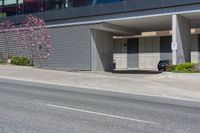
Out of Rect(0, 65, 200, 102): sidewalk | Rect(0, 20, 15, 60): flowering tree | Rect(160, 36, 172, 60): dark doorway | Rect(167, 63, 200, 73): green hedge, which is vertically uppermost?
Rect(0, 20, 15, 60): flowering tree

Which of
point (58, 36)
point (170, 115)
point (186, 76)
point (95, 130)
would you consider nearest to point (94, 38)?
point (58, 36)

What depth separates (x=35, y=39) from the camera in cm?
3528

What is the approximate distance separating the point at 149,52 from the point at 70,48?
17.2m

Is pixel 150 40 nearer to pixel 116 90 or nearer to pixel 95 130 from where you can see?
pixel 116 90

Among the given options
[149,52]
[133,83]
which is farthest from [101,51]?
[149,52]

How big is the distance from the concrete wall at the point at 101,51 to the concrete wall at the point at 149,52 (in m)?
12.0

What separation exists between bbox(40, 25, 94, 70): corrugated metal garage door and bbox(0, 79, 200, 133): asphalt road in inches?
741

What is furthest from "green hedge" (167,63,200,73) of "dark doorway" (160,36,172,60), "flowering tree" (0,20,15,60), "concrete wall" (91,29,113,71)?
"dark doorway" (160,36,172,60)

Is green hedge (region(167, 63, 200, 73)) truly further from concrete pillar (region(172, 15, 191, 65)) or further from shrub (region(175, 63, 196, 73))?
concrete pillar (region(172, 15, 191, 65))

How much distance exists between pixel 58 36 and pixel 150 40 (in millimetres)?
17016

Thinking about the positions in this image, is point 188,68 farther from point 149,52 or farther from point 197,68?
point 149,52

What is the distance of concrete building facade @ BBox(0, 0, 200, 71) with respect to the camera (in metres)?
Result: 30.4

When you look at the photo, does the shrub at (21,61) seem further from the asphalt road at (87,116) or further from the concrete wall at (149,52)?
the asphalt road at (87,116)

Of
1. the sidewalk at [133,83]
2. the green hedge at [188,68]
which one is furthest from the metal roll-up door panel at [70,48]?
the green hedge at [188,68]
